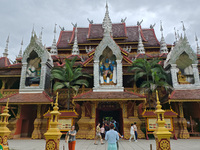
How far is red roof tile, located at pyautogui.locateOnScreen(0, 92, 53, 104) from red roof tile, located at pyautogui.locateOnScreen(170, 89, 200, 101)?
10045 millimetres

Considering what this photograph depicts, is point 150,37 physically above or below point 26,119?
above

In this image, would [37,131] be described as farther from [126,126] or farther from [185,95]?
[185,95]

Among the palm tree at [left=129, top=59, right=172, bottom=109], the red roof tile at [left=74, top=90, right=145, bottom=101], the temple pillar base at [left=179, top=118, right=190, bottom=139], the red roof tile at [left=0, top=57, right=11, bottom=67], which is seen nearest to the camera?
the red roof tile at [left=74, top=90, right=145, bottom=101]

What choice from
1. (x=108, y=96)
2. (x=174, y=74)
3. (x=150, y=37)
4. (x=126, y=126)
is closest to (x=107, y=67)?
(x=108, y=96)

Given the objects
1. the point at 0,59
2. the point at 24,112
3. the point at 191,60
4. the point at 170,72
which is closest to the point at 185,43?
the point at 191,60

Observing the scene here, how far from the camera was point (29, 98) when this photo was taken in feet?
43.5

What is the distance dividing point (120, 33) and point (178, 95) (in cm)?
1460

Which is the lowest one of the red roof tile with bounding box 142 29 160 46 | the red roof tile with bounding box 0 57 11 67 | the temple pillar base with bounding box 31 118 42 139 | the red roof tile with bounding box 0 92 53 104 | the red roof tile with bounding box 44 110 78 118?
the temple pillar base with bounding box 31 118 42 139

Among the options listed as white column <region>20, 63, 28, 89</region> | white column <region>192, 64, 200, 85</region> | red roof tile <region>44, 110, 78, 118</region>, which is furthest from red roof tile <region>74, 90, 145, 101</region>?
white column <region>20, 63, 28, 89</region>

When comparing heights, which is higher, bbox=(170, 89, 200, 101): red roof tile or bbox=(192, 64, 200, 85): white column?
bbox=(192, 64, 200, 85): white column

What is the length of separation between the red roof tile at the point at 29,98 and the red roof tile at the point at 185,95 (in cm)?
1004

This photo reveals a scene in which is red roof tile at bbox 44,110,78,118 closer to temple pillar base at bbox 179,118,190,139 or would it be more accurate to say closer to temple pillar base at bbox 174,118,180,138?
temple pillar base at bbox 174,118,180,138

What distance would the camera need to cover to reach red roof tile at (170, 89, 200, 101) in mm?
12303

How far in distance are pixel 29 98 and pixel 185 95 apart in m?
12.9
